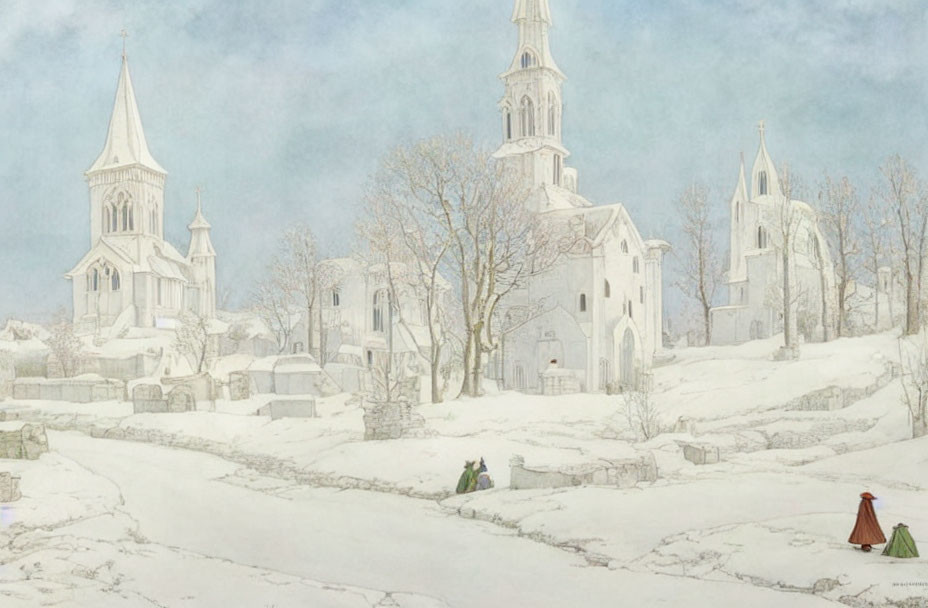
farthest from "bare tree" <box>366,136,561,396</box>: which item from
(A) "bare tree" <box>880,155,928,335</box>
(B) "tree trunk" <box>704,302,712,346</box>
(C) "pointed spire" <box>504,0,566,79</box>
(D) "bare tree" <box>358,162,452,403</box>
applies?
(A) "bare tree" <box>880,155,928,335</box>

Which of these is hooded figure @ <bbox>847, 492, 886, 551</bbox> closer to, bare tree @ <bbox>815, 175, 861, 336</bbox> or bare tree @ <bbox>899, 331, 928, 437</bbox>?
bare tree @ <bbox>899, 331, 928, 437</bbox>

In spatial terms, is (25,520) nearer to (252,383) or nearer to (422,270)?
(252,383)

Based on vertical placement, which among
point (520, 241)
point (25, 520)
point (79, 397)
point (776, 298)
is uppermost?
point (520, 241)

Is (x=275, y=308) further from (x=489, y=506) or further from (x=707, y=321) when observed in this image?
(x=707, y=321)

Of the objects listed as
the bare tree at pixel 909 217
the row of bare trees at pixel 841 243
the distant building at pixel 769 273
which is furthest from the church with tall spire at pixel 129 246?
the bare tree at pixel 909 217

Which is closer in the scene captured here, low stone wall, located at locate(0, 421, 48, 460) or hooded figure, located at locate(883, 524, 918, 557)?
hooded figure, located at locate(883, 524, 918, 557)

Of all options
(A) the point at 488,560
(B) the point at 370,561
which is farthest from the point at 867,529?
(B) the point at 370,561

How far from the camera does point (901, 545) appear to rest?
7.86 metres

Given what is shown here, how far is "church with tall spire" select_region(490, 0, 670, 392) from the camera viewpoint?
47.0 feet

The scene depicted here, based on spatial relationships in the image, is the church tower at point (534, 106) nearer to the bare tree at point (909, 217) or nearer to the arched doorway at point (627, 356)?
the arched doorway at point (627, 356)

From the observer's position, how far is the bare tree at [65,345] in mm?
11672

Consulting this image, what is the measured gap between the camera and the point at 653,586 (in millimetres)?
7859

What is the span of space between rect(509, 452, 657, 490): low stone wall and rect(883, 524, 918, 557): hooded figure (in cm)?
344

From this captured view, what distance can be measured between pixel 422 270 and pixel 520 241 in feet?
6.24
